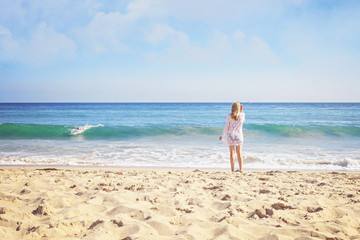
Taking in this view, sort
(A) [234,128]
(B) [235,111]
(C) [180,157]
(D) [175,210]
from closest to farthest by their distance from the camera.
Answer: (D) [175,210] → (B) [235,111] → (A) [234,128] → (C) [180,157]

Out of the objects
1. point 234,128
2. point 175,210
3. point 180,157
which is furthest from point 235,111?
point 180,157

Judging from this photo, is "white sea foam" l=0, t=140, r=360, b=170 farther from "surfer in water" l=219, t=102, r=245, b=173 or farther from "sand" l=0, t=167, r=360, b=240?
"sand" l=0, t=167, r=360, b=240

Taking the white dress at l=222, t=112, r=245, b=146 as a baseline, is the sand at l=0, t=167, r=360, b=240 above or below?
below

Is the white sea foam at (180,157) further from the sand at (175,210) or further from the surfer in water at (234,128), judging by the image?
the sand at (175,210)

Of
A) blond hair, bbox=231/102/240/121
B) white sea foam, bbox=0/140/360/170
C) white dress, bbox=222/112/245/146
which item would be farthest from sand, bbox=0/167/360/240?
white sea foam, bbox=0/140/360/170

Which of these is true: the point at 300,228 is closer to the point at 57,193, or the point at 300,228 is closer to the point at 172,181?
the point at 172,181

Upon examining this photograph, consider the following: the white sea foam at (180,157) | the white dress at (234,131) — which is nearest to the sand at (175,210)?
the white dress at (234,131)

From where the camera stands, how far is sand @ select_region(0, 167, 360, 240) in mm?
2625

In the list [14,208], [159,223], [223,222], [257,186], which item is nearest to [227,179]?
[257,186]

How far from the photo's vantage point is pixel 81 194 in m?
3.86

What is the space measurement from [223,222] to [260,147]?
350 inches

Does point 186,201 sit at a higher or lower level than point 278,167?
higher

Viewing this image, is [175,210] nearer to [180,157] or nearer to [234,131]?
→ [234,131]

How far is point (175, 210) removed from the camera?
3.22 metres
